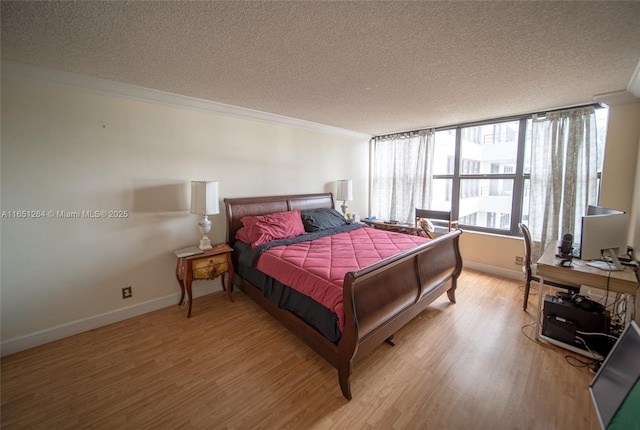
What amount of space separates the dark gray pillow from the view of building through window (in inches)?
73.3

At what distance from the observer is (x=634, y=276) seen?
5.98 feet

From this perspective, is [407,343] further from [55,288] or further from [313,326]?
[55,288]

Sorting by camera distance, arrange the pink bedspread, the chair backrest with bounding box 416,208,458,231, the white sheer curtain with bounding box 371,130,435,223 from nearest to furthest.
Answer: the pink bedspread < the chair backrest with bounding box 416,208,458,231 < the white sheer curtain with bounding box 371,130,435,223

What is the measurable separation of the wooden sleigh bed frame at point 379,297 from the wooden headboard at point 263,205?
0.03 metres

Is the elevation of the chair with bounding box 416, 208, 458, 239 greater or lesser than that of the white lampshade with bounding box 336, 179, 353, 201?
lesser

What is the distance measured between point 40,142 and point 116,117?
601mm

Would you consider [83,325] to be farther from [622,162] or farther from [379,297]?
[622,162]

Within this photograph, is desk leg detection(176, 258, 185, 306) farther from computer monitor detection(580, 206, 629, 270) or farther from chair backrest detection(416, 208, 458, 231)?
computer monitor detection(580, 206, 629, 270)

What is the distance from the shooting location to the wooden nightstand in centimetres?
253

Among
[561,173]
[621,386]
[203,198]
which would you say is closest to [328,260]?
[203,198]

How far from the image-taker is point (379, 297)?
1.80 metres

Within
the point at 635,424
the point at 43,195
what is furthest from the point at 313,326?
the point at 43,195

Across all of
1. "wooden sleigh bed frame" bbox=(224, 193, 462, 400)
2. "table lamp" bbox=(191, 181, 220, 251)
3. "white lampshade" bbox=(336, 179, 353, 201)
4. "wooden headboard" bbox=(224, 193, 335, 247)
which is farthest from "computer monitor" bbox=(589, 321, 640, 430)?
"white lampshade" bbox=(336, 179, 353, 201)

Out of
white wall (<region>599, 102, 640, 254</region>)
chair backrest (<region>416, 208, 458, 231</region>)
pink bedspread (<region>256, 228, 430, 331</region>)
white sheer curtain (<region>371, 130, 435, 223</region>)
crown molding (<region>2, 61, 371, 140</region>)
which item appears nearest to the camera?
pink bedspread (<region>256, 228, 430, 331</region>)
